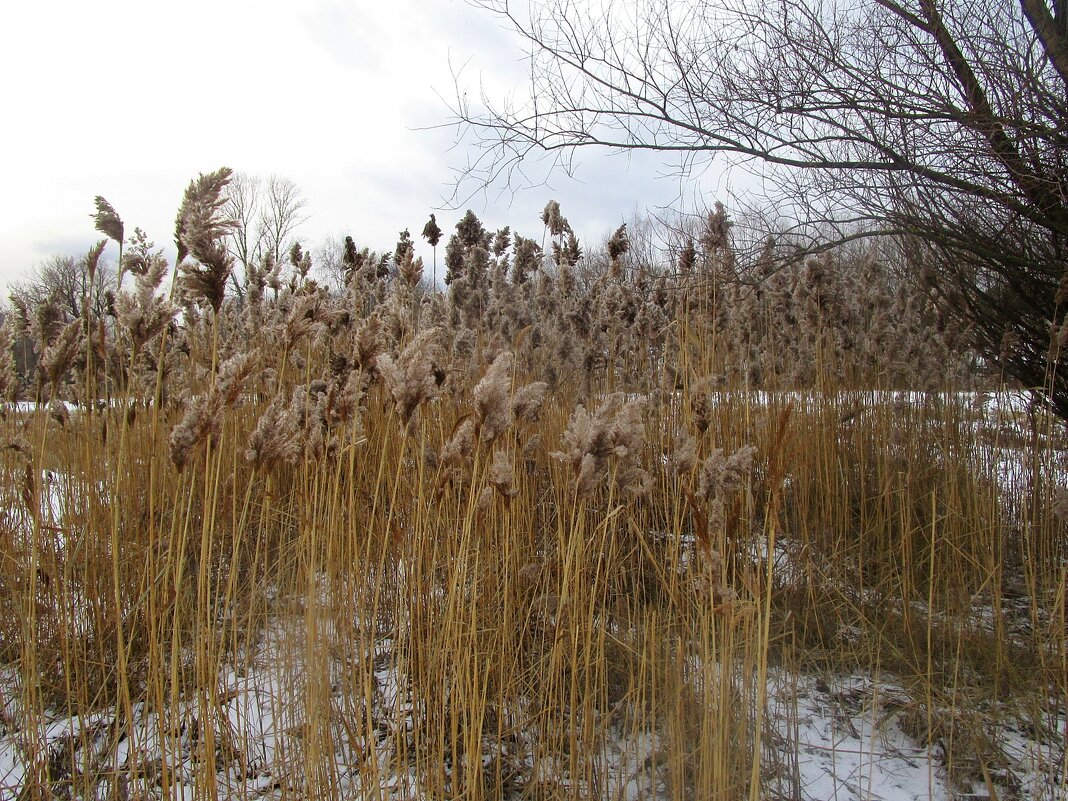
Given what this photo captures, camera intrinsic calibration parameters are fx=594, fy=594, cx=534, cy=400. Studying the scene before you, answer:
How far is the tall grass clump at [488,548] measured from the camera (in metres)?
1.30

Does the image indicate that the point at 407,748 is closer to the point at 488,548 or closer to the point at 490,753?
the point at 490,753

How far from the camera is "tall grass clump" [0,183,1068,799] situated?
1.30 meters

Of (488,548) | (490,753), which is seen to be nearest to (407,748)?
(490,753)

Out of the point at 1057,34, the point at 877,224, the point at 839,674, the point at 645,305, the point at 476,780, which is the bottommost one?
the point at 839,674

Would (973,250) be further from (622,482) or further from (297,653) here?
(297,653)

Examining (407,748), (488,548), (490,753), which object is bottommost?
(490,753)

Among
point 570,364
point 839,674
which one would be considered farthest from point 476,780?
point 570,364

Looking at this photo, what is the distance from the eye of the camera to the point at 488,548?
1.98 m

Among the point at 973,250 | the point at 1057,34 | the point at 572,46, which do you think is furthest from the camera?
the point at 572,46

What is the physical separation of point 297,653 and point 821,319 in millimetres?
3168

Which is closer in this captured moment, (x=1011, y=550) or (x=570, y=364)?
(x=1011, y=550)

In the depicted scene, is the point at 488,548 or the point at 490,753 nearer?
the point at 490,753

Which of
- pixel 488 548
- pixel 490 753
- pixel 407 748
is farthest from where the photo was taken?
pixel 488 548

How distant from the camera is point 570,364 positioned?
3770 millimetres
